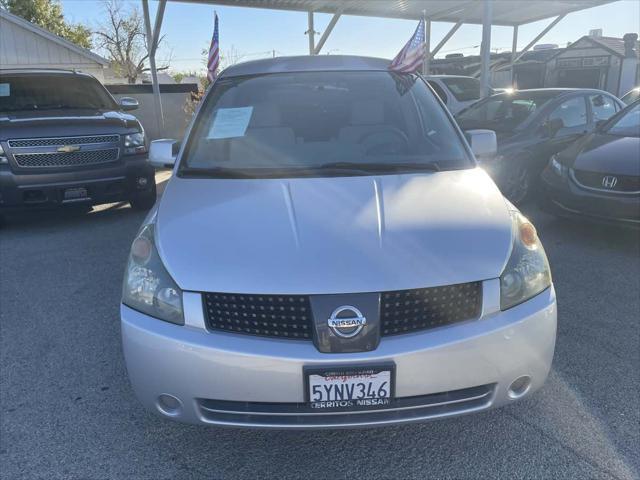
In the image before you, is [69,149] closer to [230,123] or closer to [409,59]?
[230,123]

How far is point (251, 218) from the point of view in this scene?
2.18 m

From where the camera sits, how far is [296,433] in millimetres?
2348

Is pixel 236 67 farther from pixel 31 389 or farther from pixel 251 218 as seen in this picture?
pixel 31 389

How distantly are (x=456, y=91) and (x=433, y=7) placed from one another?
5125mm

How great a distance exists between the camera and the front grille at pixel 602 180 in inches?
173

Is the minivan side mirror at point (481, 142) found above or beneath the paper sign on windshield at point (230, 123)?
beneath

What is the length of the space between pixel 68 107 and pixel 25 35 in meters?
10.9

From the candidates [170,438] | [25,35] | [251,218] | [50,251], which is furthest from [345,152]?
[25,35]

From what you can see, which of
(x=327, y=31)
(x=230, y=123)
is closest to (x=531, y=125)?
(x=230, y=123)

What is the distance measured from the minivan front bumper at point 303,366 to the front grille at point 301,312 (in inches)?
1.3

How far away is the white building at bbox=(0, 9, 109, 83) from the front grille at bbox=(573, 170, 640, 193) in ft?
45.5

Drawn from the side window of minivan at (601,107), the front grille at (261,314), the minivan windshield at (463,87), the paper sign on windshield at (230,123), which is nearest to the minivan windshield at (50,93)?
the paper sign on windshield at (230,123)

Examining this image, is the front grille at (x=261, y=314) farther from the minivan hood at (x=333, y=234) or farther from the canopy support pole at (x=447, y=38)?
the canopy support pole at (x=447, y=38)

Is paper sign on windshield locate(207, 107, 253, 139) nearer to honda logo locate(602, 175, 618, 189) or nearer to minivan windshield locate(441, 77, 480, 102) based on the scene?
honda logo locate(602, 175, 618, 189)
